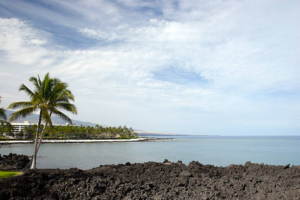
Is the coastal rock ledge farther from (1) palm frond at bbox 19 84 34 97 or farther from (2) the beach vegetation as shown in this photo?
(2) the beach vegetation

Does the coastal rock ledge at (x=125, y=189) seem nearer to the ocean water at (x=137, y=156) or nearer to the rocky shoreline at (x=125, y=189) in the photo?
the rocky shoreline at (x=125, y=189)

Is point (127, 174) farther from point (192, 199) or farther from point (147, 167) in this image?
point (192, 199)

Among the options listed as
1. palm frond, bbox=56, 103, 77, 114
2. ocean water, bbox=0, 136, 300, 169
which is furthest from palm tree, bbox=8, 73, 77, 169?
ocean water, bbox=0, 136, 300, 169

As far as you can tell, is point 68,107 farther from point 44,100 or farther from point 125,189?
point 125,189

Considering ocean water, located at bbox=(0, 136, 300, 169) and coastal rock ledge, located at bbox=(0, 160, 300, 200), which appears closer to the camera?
coastal rock ledge, located at bbox=(0, 160, 300, 200)

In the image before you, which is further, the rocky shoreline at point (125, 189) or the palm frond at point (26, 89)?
the palm frond at point (26, 89)

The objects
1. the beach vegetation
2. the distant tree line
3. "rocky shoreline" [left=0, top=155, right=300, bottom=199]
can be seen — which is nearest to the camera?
"rocky shoreline" [left=0, top=155, right=300, bottom=199]

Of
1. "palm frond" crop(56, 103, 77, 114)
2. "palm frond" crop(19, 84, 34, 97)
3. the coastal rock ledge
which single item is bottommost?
the coastal rock ledge

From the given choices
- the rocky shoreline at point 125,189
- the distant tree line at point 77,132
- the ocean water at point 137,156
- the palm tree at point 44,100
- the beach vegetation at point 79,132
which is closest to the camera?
the rocky shoreline at point 125,189

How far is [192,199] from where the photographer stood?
902cm

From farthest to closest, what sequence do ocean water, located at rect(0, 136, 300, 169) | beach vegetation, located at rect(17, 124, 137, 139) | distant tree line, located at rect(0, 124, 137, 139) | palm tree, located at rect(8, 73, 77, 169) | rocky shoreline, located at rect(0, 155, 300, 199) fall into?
beach vegetation, located at rect(17, 124, 137, 139)
distant tree line, located at rect(0, 124, 137, 139)
ocean water, located at rect(0, 136, 300, 169)
palm tree, located at rect(8, 73, 77, 169)
rocky shoreline, located at rect(0, 155, 300, 199)

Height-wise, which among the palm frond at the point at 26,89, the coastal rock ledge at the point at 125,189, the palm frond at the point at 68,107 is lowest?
the coastal rock ledge at the point at 125,189

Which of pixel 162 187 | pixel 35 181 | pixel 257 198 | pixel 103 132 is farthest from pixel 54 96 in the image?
pixel 103 132

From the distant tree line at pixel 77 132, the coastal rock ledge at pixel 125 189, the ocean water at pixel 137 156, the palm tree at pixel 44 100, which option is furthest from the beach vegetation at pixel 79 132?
the coastal rock ledge at pixel 125 189
